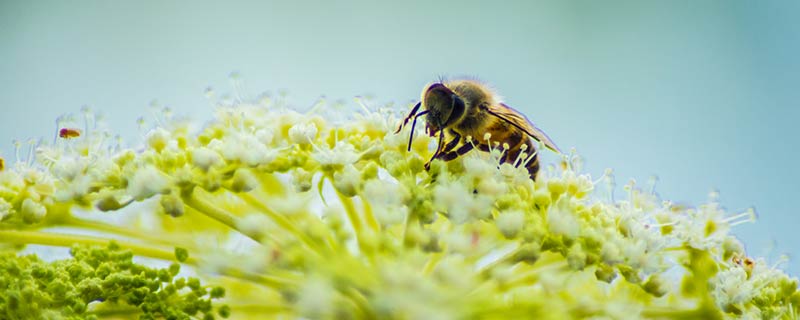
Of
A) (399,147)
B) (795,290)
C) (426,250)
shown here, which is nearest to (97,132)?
(399,147)

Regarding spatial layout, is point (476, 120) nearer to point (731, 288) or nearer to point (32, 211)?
point (731, 288)

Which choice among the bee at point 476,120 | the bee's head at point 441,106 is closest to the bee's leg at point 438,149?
the bee at point 476,120

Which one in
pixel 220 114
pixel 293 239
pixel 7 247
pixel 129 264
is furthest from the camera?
pixel 220 114

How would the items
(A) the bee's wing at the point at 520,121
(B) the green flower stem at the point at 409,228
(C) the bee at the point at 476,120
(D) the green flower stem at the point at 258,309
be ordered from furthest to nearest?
(A) the bee's wing at the point at 520,121 < (C) the bee at the point at 476,120 < (D) the green flower stem at the point at 258,309 < (B) the green flower stem at the point at 409,228

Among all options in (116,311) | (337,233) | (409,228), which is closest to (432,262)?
(409,228)

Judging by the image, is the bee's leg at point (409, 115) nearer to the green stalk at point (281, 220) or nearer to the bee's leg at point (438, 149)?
the bee's leg at point (438, 149)

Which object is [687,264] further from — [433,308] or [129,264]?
[129,264]
